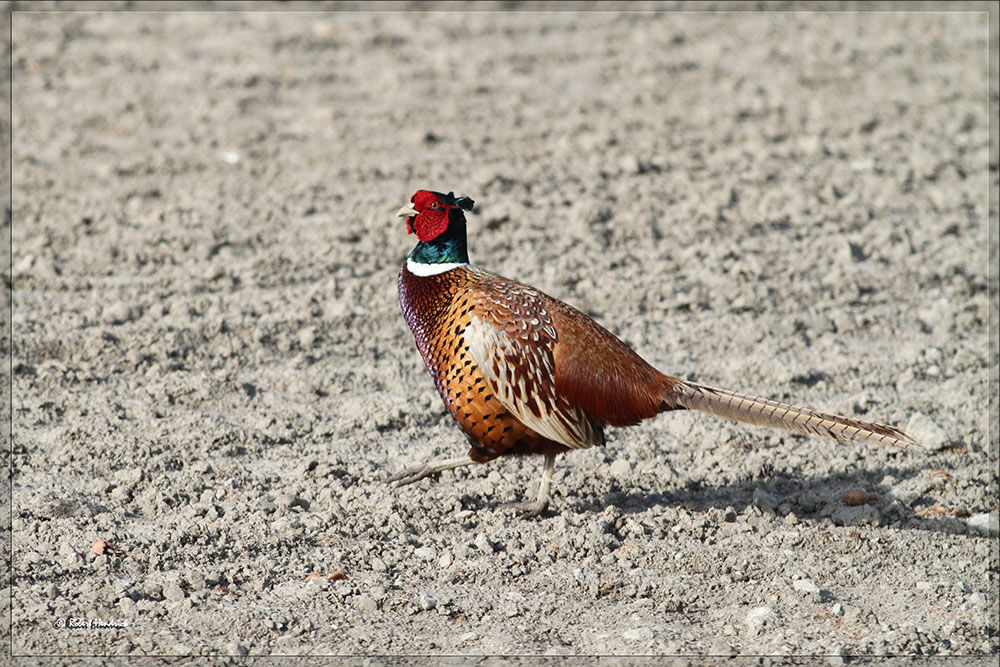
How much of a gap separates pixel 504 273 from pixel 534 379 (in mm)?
1728

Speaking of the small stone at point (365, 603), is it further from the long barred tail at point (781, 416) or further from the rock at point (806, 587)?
the rock at point (806, 587)

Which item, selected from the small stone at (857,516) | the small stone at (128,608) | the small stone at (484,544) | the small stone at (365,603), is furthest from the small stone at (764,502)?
the small stone at (128,608)

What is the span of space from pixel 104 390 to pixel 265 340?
68cm

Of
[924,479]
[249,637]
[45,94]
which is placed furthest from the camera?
[45,94]

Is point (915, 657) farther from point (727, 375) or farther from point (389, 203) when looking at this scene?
point (389, 203)

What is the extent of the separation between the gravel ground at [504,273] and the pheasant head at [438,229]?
0.72 metres

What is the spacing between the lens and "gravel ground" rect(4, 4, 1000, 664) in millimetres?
3156

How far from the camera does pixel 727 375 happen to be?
14.5 ft

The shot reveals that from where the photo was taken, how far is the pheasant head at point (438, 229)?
143 inches

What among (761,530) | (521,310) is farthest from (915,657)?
(521,310)

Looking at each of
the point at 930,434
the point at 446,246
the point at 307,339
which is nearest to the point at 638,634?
the point at 446,246

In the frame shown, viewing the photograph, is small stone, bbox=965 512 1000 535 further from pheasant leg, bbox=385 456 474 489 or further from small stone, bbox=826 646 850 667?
pheasant leg, bbox=385 456 474 489

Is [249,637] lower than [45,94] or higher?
lower

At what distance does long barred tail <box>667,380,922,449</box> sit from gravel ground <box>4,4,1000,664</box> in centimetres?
39
